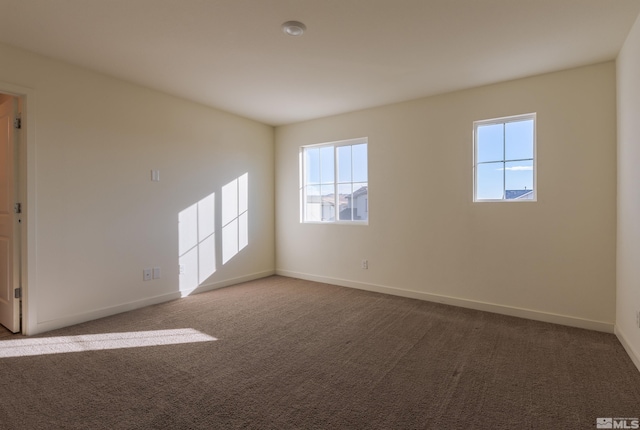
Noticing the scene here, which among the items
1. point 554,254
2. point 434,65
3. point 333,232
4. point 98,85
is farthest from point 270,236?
point 554,254

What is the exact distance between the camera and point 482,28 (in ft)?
8.25

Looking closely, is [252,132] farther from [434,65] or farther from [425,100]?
[434,65]

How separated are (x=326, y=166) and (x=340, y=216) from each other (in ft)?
2.70

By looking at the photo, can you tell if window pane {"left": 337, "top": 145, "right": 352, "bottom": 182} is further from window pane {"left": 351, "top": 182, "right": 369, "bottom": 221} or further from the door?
the door

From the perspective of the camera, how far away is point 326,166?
5.15 meters

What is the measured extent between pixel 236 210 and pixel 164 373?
293 cm

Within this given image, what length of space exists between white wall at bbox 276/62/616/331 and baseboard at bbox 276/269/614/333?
0.01 metres

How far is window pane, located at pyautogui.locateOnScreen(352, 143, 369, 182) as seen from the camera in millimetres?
4703

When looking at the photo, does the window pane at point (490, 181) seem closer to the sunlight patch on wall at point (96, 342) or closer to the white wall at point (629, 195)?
the white wall at point (629, 195)

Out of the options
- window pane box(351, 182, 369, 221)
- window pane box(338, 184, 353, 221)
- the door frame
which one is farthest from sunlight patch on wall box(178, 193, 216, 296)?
window pane box(351, 182, 369, 221)

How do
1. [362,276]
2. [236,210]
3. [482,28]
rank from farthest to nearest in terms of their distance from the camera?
[236,210], [362,276], [482,28]

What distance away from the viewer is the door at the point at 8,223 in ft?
9.71

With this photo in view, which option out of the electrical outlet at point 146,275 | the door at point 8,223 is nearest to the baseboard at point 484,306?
the electrical outlet at point 146,275

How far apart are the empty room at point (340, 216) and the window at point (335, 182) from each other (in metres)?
0.06
